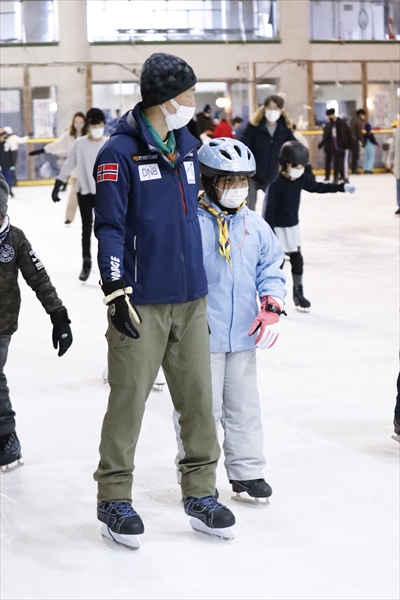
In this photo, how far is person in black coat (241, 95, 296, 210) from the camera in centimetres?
764

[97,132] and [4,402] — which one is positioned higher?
[97,132]

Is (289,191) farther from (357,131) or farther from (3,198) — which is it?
(357,131)

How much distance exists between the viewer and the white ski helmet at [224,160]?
2.88 meters

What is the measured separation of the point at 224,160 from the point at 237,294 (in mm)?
408

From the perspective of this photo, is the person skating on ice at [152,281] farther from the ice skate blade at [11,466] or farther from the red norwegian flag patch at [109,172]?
the ice skate blade at [11,466]

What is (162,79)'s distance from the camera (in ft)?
8.45

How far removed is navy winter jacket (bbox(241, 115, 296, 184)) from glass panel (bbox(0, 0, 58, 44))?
15785 millimetres

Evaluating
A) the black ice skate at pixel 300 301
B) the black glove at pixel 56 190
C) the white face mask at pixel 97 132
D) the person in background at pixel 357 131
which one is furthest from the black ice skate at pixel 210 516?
the person in background at pixel 357 131

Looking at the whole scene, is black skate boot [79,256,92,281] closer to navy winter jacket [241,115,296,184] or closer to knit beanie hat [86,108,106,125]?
knit beanie hat [86,108,106,125]

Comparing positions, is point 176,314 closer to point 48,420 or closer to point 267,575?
point 267,575

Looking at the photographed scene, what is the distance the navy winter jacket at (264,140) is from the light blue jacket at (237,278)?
15.5 feet

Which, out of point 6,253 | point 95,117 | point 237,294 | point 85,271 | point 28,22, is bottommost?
point 85,271

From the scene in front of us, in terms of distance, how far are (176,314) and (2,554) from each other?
2.70 ft

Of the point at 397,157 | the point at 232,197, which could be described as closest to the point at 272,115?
the point at 397,157
